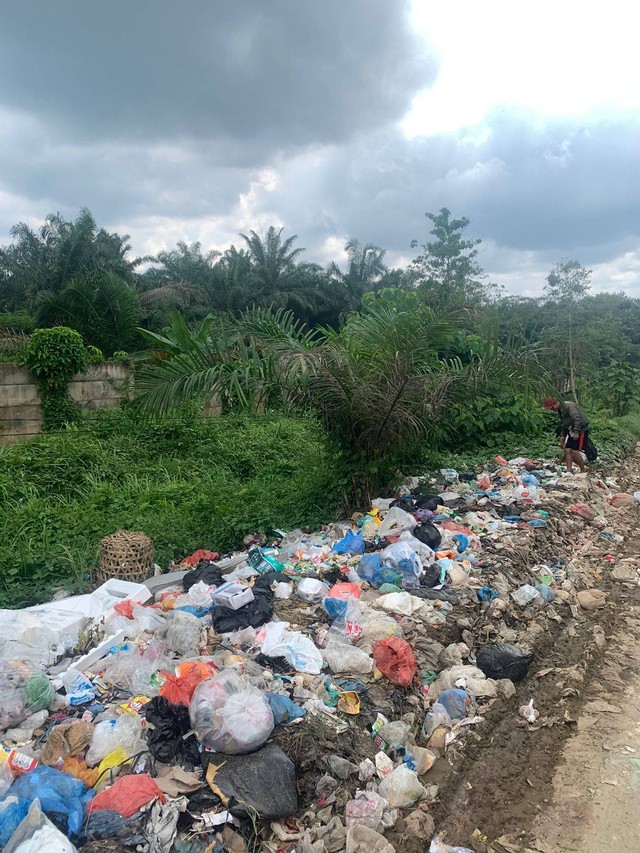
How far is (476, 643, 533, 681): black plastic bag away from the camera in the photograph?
138 inches

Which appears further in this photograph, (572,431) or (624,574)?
(572,431)

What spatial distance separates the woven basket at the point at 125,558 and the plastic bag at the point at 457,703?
2.31m

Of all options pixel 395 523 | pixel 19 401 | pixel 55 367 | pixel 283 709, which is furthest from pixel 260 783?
pixel 19 401

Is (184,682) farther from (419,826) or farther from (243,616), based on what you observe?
(419,826)

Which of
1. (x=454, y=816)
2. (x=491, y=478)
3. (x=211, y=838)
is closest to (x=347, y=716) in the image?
(x=454, y=816)

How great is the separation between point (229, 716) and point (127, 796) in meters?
0.47

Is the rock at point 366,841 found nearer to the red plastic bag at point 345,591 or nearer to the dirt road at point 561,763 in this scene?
the dirt road at point 561,763

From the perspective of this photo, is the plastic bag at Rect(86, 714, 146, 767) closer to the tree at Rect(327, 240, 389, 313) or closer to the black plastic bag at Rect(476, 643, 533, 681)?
the black plastic bag at Rect(476, 643, 533, 681)

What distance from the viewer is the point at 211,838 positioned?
217 centimetres

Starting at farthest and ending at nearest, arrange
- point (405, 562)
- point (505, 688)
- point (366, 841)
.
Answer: point (405, 562), point (505, 688), point (366, 841)

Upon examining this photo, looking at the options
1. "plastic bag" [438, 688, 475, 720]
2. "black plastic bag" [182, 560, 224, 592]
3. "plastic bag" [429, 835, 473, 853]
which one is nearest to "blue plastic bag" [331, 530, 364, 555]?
"black plastic bag" [182, 560, 224, 592]

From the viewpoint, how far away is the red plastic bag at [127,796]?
7.23 feet

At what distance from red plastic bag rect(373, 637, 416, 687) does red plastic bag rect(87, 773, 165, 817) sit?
4.42 ft

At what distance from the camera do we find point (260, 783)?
7.75 feet
